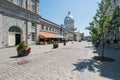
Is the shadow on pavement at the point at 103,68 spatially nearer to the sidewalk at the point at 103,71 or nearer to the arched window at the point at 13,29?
the sidewalk at the point at 103,71

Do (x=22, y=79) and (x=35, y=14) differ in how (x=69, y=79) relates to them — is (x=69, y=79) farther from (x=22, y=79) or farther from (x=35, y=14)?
(x=35, y=14)

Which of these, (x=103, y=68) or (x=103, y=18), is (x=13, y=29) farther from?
(x=103, y=68)

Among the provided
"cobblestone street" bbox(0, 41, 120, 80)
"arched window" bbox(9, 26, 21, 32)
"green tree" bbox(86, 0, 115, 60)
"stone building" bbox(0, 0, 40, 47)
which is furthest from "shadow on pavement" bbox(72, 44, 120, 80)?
"arched window" bbox(9, 26, 21, 32)

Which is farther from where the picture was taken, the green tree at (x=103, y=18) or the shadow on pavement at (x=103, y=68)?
the green tree at (x=103, y=18)

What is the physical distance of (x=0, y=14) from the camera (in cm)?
2159

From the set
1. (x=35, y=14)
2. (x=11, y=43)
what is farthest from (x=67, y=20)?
(x=11, y=43)

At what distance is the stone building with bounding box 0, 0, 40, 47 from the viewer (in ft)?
74.3

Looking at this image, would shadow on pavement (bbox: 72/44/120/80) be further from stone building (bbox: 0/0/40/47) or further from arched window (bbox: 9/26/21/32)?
arched window (bbox: 9/26/21/32)

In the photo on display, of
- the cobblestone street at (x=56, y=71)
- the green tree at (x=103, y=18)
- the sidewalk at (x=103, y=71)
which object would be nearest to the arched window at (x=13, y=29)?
the cobblestone street at (x=56, y=71)

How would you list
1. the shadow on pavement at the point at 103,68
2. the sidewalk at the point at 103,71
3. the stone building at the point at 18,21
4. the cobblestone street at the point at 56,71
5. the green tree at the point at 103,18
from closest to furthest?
the cobblestone street at the point at 56,71 < the sidewalk at the point at 103,71 < the shadow on pavement at the point at 103,68 < the green tree at the point at 103,18 < the stone building at the point at 18,21

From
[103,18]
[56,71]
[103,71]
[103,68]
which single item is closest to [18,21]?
[103,18]

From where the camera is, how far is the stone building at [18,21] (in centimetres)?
2266

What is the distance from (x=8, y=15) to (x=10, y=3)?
216cm

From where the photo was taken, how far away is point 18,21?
1052 inches
